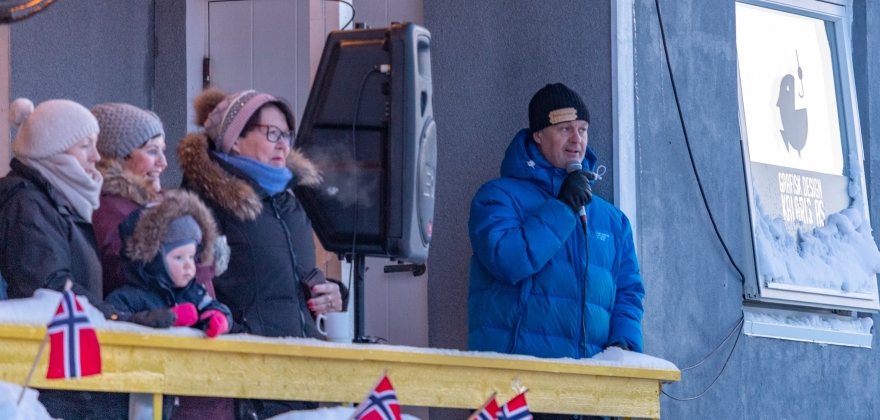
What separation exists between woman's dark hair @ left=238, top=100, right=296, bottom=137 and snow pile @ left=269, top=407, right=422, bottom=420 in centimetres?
90

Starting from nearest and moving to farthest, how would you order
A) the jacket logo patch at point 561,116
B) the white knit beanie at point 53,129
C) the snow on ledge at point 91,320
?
1. the snow on ledge at point 91,320
2. the white knit beanie at point 53,129
3. the jacket logo patch at point 561,116

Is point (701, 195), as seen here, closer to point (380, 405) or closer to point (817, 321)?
point (817, 321)

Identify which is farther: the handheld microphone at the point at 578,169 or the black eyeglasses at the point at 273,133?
the handheld microphone at the point at 578,169

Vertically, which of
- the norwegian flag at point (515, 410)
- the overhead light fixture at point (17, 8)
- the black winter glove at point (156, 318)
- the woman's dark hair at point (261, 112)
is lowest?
the norwegian flag at point (515, 410)

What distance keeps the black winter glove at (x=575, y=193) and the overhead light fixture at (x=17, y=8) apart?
1.71 metres

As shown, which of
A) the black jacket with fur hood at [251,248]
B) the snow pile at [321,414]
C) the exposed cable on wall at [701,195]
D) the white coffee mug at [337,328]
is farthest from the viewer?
the exposed cable on wall at [701,195]

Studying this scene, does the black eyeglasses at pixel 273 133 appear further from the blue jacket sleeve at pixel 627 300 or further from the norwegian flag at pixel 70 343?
the blue jacket sleeve at pixel 627 300

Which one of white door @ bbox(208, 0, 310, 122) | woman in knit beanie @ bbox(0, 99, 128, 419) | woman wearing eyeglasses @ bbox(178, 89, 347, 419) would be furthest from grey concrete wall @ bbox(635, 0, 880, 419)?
woman in knit beanie @ bbox(0, 99, 128, 419)

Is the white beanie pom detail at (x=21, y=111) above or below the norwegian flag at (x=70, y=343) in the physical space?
above

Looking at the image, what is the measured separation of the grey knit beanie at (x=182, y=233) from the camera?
117 inches

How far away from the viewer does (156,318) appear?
8.98 ft

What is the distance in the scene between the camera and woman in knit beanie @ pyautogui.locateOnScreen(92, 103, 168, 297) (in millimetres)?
3252

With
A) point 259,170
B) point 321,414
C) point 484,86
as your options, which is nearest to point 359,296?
point 259,170

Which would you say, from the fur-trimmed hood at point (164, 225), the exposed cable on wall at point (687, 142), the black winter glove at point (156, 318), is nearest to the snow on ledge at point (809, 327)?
the exposed cable on wall at point (687, 142)
